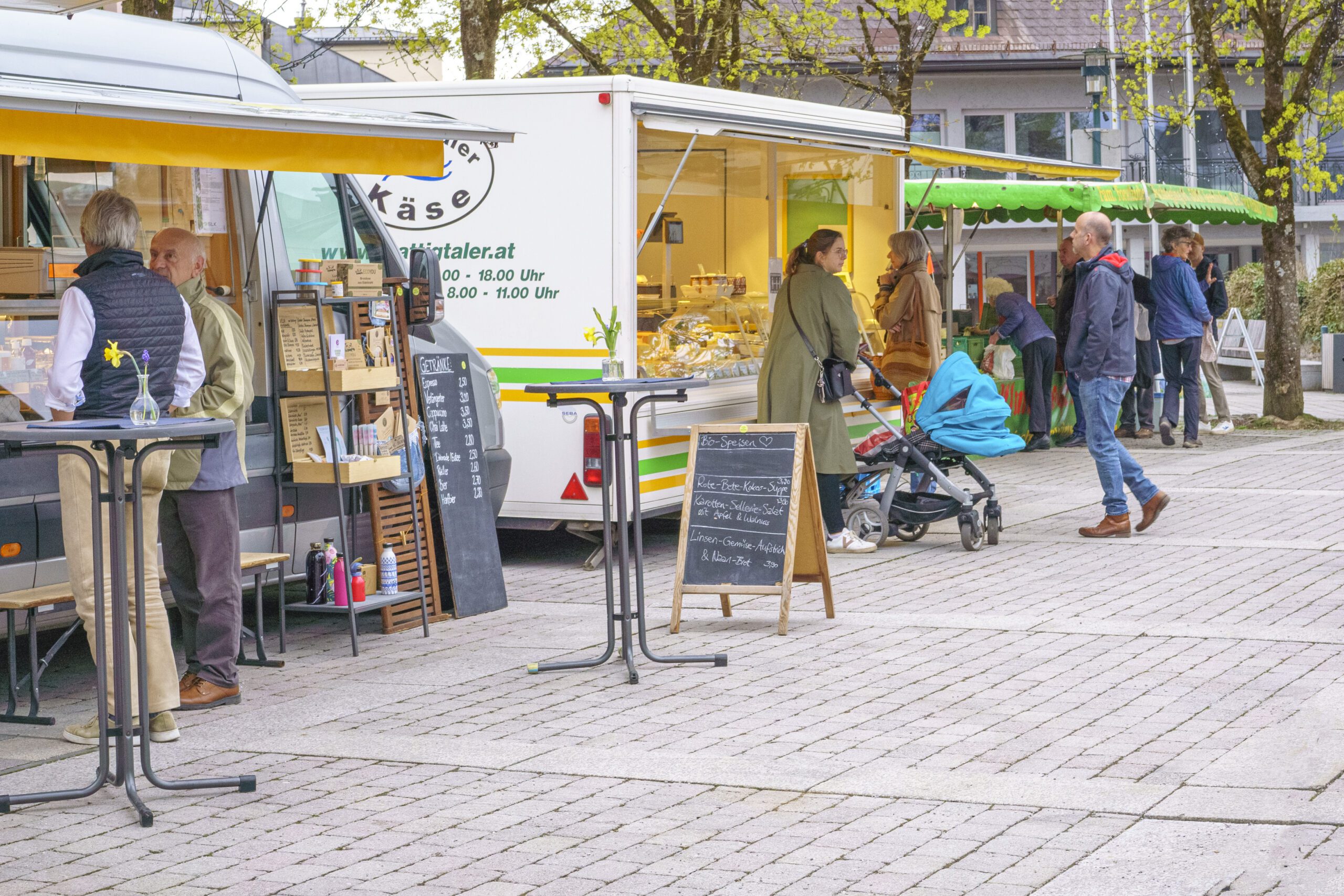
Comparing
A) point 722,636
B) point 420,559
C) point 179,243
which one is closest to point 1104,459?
point 722,636

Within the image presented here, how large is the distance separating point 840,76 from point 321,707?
13389mm

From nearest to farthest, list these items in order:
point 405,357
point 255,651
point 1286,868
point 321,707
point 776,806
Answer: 1. point 1286,868
2. point 776,806
3. point 321,707
4. point 255,651
5. point 405,357

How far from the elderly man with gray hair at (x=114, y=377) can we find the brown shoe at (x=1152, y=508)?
21.9 feet

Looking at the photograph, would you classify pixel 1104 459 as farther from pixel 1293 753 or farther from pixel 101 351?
pixel 101 351

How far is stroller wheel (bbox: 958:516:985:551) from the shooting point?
10188 mm

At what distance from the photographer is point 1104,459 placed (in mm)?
10570

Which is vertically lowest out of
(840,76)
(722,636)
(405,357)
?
(722,636)

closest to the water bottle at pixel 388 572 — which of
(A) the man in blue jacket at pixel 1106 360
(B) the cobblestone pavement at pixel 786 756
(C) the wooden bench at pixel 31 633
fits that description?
(B) the cobblestone pavement at pixel 786 756

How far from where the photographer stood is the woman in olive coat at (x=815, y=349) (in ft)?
31.9

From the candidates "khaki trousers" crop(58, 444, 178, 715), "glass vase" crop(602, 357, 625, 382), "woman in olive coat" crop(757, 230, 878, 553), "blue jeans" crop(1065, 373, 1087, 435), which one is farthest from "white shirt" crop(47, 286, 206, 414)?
"blue jeans" crop(1065, 373, 1087, 435)

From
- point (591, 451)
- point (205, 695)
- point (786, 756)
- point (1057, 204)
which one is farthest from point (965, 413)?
point (1057, 204)

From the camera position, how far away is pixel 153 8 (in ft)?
37.2

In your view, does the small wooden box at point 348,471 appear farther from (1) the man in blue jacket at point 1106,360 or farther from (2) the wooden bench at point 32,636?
(1) the man in blue jacket at point 1106,360

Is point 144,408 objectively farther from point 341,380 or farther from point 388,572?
point 388,572
